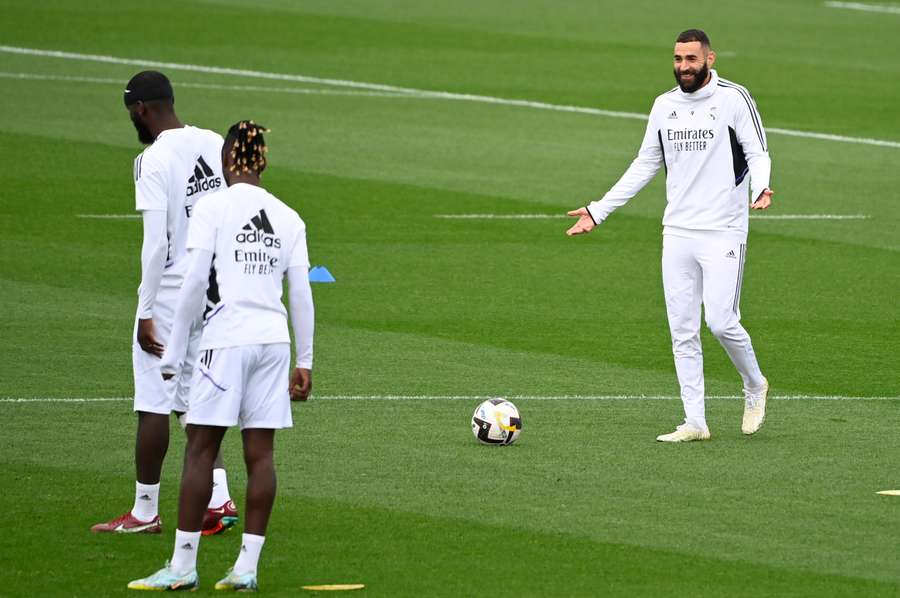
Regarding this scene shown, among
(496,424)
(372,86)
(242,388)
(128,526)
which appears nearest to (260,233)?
(242,388)

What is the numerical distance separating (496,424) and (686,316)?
1432 mm

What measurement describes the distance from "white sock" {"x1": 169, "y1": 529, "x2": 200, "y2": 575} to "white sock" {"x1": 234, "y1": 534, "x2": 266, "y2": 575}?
0.21 m

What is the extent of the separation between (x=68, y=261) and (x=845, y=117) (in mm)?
14881

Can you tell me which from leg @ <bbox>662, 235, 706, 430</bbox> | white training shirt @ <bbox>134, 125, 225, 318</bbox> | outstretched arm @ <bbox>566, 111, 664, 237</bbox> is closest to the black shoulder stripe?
outstretched arm @ <bbox>566, 111, 664, 237</bbox>

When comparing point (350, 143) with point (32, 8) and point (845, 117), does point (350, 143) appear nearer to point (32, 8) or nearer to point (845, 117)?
point (845, 117)

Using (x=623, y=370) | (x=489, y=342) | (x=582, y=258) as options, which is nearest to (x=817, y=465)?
(x=623, y=370)

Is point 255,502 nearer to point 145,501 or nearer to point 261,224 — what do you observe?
point 261,224

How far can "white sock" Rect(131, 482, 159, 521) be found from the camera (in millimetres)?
9688

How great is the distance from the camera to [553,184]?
24125 mm

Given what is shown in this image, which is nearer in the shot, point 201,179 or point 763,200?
point 201,179

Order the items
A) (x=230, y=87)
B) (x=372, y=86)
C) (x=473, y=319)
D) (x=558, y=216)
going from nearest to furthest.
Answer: (x=473, y=319), (x=558, y=216), (x=230, y=87), (x=372, y=86)

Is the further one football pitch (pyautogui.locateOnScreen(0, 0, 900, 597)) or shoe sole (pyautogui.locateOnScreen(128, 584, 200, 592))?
football pitch (pyautogui.locateOnScreen(0, 0, 900, 597))

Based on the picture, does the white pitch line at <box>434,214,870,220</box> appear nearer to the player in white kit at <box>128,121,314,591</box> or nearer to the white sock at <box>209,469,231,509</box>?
the white sock at <box>209,469,231,509</box>

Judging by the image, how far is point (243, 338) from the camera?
8.40m
